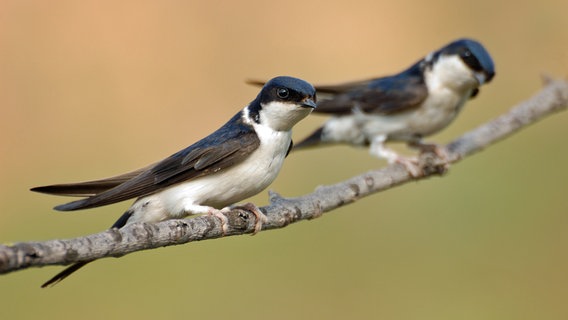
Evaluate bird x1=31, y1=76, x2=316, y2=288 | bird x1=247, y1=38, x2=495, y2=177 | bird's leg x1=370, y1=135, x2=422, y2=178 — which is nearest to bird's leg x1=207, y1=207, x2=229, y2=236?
bird x1=31, y1=76, x2=316, y2=288

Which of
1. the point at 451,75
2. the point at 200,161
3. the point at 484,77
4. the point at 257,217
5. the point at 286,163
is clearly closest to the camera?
the point at 257,217

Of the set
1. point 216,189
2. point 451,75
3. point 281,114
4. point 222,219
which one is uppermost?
point 451,75

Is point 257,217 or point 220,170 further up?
point 220,170

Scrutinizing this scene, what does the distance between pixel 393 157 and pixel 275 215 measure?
1798 mm

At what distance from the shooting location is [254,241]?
5.08m

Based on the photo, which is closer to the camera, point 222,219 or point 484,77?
point 222,219

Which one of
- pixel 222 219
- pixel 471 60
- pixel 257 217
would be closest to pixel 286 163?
pixel 471 60

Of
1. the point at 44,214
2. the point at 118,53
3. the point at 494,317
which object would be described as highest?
the point at 118,53

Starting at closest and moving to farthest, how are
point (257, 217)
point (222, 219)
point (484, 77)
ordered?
1. point (222, 219)
2. point (257, 217)
3. point (484, 77)

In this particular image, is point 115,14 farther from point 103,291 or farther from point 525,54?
point 525,54

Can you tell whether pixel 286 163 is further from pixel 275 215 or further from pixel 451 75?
pixel 275 215

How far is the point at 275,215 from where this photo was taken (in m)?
2.67

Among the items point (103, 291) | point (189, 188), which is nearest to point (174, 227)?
point (189, 188)

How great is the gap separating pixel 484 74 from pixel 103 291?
2.39 m
